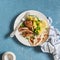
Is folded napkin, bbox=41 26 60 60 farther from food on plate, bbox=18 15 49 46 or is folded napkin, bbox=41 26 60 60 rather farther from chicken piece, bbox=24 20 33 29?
chicken piece, bbox=24 20 33 29

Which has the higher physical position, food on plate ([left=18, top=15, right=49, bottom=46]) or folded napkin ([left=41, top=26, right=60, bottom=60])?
food on plate ([left=18, top=15, right=49, bottom=46])

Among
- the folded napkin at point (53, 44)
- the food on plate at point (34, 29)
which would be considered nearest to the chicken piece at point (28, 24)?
the food on plate at point (34, 29)

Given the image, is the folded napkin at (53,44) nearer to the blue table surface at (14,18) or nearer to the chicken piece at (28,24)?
the blue table surface at (14,18)

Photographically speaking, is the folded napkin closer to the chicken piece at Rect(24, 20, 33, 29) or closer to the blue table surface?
the blue table surface

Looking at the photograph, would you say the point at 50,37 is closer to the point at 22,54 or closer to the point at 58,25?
the point at 58,25

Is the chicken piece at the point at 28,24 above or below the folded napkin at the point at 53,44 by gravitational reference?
above

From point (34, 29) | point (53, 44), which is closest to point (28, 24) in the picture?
point (34, 29)

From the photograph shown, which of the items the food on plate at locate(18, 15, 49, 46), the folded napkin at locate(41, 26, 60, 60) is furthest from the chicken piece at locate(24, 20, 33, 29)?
the folded napkin at locate(41, 26, 60, 60)

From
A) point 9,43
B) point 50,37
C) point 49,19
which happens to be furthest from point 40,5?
point 9,43
